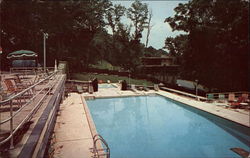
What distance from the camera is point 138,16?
42.8 meters

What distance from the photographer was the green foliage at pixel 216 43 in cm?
2317

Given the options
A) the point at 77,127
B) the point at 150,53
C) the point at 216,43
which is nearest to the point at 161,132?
the point at 77,127

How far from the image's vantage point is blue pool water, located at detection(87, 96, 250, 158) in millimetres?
8961

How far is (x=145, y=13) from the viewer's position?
43281 mm

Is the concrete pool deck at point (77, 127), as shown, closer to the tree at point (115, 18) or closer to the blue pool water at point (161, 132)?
the blue pool water at point (161, 132)

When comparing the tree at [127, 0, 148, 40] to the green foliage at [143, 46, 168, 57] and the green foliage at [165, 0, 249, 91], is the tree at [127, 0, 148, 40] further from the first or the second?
the green foliage at [165, 0, 249, 91]

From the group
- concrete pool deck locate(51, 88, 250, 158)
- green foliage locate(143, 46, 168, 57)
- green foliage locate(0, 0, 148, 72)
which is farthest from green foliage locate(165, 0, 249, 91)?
green foliage locate(143, 46, 168, 57)

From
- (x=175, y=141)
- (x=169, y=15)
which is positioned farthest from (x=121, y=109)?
(x=169, y=15)

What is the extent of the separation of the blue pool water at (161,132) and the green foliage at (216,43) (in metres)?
11.5

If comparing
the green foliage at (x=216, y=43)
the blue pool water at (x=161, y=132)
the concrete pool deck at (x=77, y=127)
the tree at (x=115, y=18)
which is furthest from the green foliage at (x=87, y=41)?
the green foliage at (x=216, y=43)

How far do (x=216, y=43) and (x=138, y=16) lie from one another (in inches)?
896

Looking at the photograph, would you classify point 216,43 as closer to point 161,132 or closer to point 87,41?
point 161,132

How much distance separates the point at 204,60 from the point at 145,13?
900 inches

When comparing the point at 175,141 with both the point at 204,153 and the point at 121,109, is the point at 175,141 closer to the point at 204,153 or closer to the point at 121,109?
the point at 204,153
